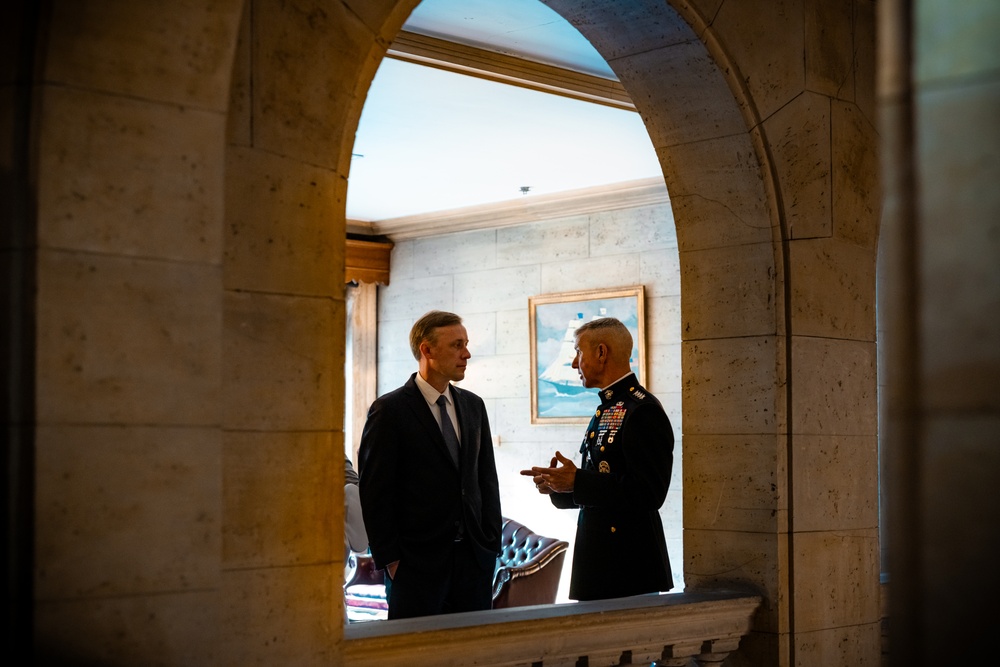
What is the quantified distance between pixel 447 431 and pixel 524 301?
5619 millimetres

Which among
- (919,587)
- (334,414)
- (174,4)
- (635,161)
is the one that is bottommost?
(919,587)

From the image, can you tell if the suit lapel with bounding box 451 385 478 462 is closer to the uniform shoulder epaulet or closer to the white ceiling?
the uniform shoulder epaulet

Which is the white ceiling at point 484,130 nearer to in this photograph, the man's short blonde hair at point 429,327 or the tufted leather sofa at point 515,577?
the man's short blonde hair at point 429,327

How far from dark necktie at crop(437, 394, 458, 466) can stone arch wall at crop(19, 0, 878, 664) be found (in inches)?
32.9

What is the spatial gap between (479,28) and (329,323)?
3.12 m

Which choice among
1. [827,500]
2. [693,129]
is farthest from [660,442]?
[693,129]

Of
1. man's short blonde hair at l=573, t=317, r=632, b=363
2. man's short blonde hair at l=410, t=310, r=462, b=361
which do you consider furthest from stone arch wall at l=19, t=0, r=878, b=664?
man's short blonde hair at l=410, t=310, r=462, b=361

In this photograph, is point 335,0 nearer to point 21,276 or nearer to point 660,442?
point 21,276

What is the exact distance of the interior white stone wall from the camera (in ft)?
28.9

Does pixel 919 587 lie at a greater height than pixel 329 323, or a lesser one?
lesser

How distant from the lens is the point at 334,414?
2615 millimetres

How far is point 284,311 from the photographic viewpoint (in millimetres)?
2533

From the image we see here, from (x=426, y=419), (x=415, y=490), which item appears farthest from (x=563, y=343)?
(x=415, y=490)

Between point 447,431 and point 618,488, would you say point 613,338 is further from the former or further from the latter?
point 447,431
